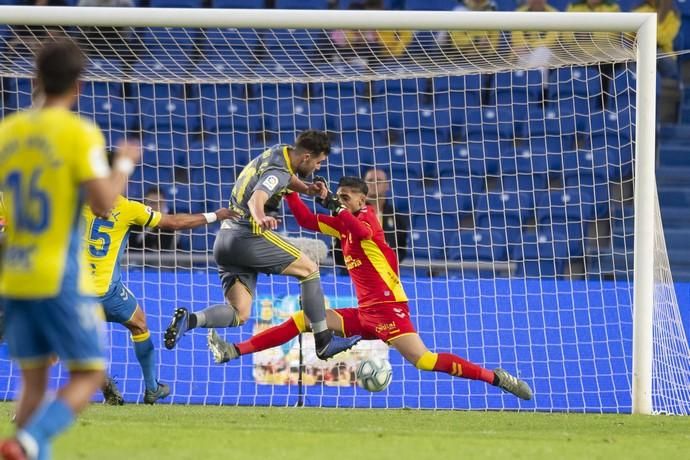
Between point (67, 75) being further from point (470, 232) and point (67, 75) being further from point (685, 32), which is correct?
point (685, 32)

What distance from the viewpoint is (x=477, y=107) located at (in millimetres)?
12734

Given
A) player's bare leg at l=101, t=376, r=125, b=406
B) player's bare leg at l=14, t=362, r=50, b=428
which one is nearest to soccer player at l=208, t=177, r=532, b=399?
player's bare leg at l=101, t=376, r=125, b=406

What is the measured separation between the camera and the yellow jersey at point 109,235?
958cm

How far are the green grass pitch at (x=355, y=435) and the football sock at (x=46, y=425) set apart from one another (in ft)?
4.31

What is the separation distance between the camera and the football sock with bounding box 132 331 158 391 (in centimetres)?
994

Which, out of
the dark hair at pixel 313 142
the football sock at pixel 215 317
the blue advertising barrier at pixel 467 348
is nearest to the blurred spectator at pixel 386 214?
the blue advertising barrier at pixel 467 348

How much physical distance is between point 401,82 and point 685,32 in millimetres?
5015

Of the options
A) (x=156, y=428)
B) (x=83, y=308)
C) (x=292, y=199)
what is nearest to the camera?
(x=83, y=308)

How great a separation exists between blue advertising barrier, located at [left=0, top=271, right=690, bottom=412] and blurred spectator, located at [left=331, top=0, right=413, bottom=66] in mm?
2005

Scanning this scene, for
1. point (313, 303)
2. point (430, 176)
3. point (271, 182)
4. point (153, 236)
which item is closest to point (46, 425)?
point (271, 182)

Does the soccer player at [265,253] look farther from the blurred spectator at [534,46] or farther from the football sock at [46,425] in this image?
the football sock at [46,425]

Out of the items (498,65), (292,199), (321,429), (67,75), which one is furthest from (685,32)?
(67,75)

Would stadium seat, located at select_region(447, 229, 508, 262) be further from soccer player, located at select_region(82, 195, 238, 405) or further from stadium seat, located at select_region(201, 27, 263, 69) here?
soccer player, located at select_region(82, 195, 238, 405)

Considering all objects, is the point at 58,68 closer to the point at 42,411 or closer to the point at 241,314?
the point at 42,411
